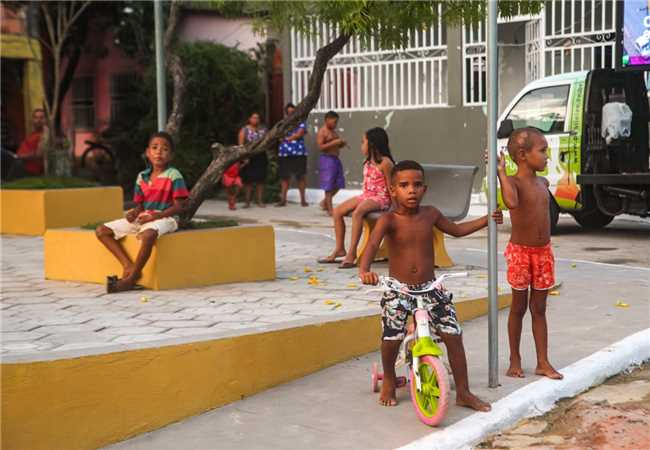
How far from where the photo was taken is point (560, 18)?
48.0ft

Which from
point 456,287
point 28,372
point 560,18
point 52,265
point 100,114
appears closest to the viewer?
point 28,372

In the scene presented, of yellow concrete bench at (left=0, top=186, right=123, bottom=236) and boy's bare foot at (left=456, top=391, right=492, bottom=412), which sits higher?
yellow concrete bench at (left=0, top=186, right=123, bottom=236)

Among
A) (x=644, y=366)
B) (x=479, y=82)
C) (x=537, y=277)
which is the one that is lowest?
(x=644, y=366)

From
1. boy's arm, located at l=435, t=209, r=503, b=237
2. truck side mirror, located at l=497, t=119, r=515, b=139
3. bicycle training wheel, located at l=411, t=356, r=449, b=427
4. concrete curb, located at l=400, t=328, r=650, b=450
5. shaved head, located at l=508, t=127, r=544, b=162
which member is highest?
truck side mirror, located at l=497, t=119, r=515, b=139

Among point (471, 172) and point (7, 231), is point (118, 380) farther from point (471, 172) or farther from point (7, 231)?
point (7, 231)

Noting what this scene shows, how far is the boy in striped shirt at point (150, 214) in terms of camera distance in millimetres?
7664

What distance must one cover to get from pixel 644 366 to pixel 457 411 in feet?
5.30

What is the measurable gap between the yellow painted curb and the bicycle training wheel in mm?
972

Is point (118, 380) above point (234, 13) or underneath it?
underneath

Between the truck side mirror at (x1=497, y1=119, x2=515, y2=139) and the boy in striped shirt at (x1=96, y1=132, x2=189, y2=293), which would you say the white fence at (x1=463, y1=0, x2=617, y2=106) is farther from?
the boy in striped shirt at (x1=96, y1=132, x2=189, y2=293)

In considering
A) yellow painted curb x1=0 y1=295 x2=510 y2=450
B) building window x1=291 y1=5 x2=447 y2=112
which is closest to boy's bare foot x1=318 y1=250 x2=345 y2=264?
yellow painted curb x1=0 y1=295 x2=510 y2=450

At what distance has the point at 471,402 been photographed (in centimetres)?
488

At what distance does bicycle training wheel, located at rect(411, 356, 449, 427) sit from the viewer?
4551 mm

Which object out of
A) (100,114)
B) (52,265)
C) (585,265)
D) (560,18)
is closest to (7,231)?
(52,265)
